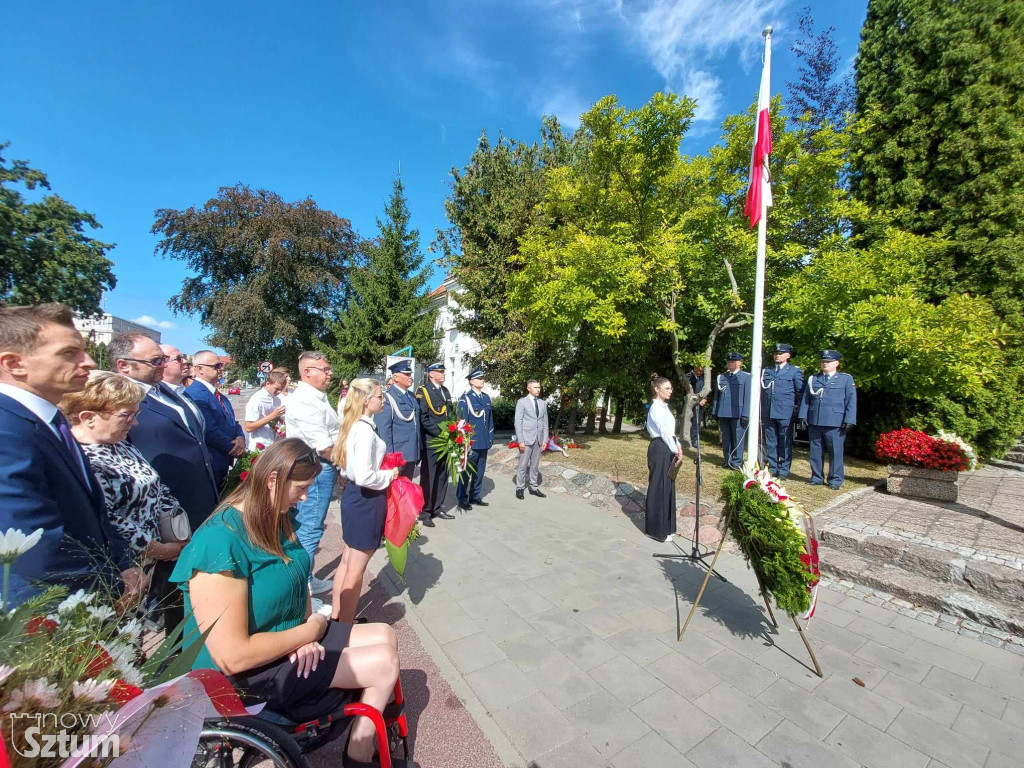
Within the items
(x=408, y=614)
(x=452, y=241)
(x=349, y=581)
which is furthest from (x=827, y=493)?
(x=452, y=241)

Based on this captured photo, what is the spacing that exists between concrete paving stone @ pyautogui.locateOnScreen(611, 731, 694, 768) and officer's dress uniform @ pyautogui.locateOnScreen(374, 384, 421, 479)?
13.4ft

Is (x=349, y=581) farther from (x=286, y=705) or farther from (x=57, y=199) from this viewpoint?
(x=57, y=199)

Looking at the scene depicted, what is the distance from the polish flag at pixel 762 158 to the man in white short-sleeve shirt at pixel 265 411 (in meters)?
6.06

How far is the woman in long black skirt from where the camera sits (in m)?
5.24

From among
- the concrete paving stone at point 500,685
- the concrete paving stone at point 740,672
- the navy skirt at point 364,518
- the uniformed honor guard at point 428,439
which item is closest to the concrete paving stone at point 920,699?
the concrete paving stone at point 740,672

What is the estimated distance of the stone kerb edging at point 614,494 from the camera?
5.46m

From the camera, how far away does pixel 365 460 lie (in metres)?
3.10

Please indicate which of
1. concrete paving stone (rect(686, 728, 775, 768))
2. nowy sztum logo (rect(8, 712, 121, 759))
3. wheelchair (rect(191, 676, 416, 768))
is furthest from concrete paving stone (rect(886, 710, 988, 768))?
nowy sztum logo (rect(8, 712, 121, 759))

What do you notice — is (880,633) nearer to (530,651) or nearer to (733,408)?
(530,651)

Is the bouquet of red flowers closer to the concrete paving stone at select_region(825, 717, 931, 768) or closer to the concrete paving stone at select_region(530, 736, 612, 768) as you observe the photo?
the concrete paving stone at select_region(530, 736, 612, 768)

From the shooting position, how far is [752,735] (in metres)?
2.34

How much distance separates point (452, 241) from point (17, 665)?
48.0ft

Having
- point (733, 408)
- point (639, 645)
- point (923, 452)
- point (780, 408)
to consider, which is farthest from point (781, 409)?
point (639, 645)

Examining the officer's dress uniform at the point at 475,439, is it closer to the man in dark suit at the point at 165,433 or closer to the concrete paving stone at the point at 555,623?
the concrete paving stone at the point at 555,623
